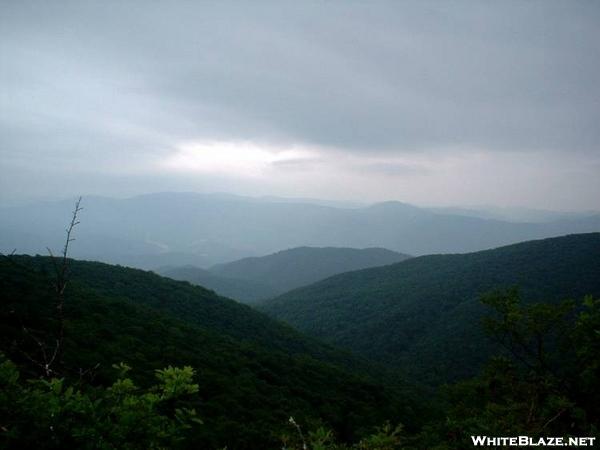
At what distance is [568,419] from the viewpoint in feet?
23.5

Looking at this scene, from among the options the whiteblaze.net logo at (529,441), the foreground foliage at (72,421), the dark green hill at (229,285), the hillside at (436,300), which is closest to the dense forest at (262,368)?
the foreground foliage at (72,421)

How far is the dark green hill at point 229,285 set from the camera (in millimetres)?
155000

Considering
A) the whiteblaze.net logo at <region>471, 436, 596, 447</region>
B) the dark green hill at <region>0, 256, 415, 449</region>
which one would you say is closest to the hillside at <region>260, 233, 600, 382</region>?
the dark green hill at <region>0, 256, 415, 449</region>

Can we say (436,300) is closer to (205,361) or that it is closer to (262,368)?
(262,368)

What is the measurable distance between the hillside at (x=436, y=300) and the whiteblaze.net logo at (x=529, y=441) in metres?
57.2

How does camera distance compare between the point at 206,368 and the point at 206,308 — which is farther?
the point at 206,308

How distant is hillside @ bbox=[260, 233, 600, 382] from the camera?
63438 millimetres

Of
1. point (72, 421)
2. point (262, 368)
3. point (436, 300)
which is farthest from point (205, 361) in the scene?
point (436, 300)

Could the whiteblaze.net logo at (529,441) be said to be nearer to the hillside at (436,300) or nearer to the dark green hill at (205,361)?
the dark green hill at (205,361)

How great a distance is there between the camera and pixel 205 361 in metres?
26.2

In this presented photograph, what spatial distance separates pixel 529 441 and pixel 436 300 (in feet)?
272

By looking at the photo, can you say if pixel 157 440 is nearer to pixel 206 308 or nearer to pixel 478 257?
pixel 206 308

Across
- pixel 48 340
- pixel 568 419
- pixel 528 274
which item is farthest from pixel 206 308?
pixel 528 274

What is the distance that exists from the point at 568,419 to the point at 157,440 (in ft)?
27.4
